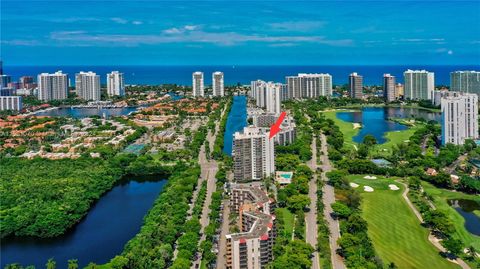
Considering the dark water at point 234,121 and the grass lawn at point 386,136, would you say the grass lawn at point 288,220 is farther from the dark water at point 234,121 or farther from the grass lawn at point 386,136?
the grass lawn at point 386,136

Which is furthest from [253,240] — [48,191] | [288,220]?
[48,191]

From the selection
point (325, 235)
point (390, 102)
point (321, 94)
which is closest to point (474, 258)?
point (325, 235)

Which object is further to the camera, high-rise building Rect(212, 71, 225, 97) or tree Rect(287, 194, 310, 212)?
high-rise building Rect(212, 71, 225, 97)

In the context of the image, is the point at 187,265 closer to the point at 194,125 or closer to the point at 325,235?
the point at 325,235

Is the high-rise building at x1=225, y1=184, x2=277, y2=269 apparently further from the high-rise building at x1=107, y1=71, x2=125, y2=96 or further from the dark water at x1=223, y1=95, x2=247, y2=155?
the high-rise building at x1=107, y1=71, x2=125, y2=96

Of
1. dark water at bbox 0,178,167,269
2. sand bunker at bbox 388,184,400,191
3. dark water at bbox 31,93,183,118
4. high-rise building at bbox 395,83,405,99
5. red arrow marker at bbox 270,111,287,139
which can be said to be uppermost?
high-rise building at bbox 395,83,405,99

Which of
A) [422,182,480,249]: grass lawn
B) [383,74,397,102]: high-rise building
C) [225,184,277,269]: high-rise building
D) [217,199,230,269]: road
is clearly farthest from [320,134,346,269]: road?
[383,74,397,102]: high-rise building

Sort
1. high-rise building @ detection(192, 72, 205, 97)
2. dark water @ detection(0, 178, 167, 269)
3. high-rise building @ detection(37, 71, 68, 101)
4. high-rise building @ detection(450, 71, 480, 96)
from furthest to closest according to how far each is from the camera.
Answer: high-rise building @ detection(192, 72, 205, 97) → high-rise building @ detection(37, 71, 68, 101) → high-rise building @ detection(450, 71, 480, 96) → dark water @ detection(0, 178, 167, 269)

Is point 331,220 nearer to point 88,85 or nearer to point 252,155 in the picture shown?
point 252,155
